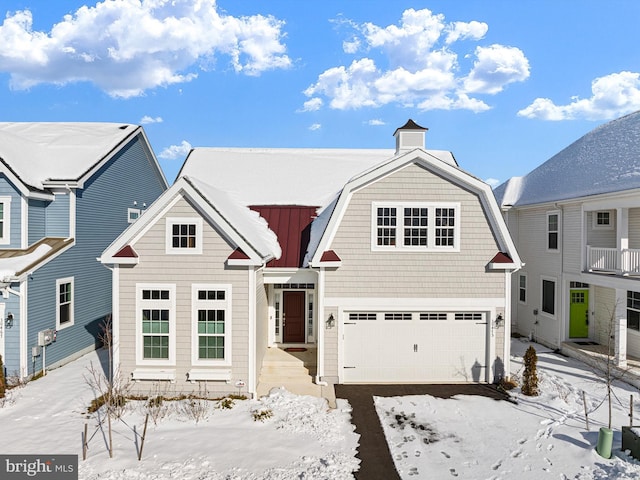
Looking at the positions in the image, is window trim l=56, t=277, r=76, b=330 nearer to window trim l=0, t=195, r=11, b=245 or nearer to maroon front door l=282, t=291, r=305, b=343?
window trim l=0, t=195, r=11, b=245

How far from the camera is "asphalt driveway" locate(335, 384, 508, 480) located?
26.2 feet

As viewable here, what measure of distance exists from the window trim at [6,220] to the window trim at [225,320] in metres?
7.79

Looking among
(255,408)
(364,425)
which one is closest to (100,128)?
(255,408)

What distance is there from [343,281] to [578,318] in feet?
37.6

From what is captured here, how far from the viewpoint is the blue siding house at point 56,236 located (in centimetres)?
1262

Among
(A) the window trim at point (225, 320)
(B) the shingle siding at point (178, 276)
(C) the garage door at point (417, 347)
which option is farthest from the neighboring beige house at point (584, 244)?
(A) the window trim at point (225, 320)

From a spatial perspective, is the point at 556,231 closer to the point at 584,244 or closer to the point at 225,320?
the point at 584,244

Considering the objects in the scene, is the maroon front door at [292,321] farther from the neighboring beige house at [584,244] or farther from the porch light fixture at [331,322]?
the neighboring beige house at [584,244]

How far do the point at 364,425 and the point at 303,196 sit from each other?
11066 mm

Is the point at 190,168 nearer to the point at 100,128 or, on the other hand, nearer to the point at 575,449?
the point at 100,128

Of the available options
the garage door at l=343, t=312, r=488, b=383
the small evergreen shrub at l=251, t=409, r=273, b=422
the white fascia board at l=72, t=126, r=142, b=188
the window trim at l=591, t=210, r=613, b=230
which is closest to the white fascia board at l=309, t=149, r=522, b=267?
the garage door at l=343, t=312, r=488, b=383

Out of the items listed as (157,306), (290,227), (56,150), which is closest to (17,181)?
(56,150)

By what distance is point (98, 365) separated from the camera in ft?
46.6

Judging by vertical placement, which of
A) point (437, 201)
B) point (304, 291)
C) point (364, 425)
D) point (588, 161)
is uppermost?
point (588, 161)
